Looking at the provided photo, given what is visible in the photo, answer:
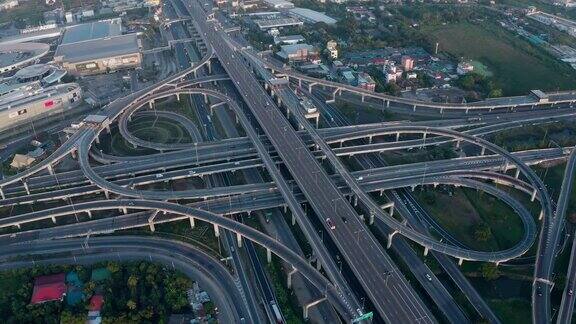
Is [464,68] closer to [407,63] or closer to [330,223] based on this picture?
[407,63]

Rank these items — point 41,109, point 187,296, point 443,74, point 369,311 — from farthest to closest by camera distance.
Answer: point 443,74 → point 41,109 → point 187,296 → point 369,311

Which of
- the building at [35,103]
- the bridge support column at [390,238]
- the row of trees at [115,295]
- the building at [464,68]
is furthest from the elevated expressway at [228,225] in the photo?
the building at [464,68]

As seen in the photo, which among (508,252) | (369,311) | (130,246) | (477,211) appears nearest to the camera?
(369,311)

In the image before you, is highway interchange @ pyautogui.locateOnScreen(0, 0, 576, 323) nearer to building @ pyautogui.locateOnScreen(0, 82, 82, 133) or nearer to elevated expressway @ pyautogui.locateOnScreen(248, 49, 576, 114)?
elevated expressway @ pyautogui.locateOnScreen(248, 49, 576, 114)

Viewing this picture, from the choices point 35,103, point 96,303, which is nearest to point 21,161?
point 35,103

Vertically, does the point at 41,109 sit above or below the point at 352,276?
above

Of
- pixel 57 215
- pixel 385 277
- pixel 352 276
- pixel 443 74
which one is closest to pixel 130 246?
pixel 57 215

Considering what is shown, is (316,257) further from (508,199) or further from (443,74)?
(443,74)
